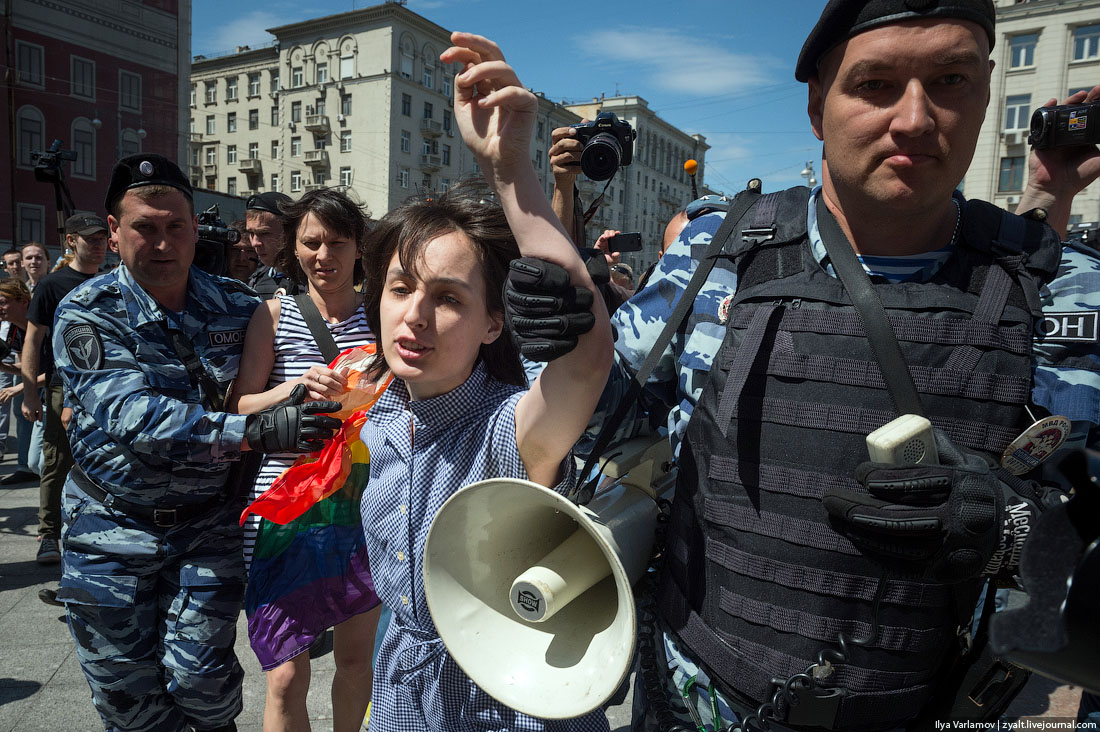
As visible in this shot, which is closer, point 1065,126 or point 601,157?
point 1065,126

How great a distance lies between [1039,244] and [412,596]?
1.56 meters

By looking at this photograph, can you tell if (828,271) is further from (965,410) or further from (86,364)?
(86,364)

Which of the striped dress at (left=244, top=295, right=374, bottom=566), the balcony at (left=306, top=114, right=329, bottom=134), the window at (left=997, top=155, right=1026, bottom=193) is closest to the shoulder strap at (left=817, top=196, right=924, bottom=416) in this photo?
the striped dress at (left=244, top=295, right=374, bottom=566)

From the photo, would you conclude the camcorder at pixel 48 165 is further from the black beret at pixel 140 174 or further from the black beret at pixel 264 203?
the black beret at pixel 140 174

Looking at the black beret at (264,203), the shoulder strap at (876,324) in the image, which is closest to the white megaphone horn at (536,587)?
the shoulder strap at (876,324)

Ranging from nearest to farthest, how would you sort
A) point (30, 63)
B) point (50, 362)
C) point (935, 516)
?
point (935, 516), point (50, 362), point (30, 63)

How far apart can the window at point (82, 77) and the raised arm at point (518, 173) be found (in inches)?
1227

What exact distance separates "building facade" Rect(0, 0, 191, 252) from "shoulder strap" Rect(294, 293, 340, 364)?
26.2 meters

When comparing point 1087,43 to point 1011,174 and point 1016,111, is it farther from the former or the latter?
point 1011,174

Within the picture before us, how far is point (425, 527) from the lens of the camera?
1736 mm

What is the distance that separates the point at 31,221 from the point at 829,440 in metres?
29.9

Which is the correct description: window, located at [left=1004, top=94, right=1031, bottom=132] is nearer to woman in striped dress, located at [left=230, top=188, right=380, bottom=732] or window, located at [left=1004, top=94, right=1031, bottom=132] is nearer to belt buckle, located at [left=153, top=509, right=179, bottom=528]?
woman in striped dress, located at [left=230, top=188, right=380, bottom=732]

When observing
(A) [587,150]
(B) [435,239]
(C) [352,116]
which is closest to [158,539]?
(B) [435,239]

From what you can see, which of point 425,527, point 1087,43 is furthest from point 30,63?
point 1087,43
